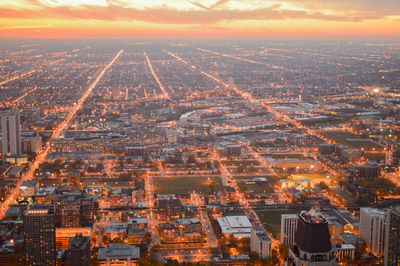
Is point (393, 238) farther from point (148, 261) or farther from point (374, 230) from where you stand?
point (148, 261)

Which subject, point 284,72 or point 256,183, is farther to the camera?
point 284,72

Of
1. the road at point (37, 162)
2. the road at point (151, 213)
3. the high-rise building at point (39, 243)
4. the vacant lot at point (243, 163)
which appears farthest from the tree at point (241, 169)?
the high-rise building at point (39, 243)

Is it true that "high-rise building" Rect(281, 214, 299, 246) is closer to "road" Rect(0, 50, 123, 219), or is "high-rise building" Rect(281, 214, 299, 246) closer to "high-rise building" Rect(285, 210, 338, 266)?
"high-rise building" Rect(285, 210, 338, 266)

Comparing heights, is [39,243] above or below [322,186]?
above

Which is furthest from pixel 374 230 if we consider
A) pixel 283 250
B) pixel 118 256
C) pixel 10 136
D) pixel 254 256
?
pixel 10 136

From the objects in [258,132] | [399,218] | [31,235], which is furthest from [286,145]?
[31,235]

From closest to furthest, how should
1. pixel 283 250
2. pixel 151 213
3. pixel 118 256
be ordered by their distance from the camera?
1. pixel 118 256
2. pixel 283 250
3. pixel 151 213

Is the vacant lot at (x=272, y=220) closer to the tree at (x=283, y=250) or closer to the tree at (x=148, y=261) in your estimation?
the tree at (x=283, y=250)

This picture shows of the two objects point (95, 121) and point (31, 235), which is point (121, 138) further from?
point (31, 235)
